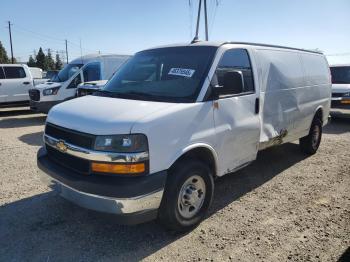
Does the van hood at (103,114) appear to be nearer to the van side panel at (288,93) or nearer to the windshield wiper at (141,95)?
the windshield wiper at (141,95)

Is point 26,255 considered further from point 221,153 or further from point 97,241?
point 221,153

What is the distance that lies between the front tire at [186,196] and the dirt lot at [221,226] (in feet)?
0.61

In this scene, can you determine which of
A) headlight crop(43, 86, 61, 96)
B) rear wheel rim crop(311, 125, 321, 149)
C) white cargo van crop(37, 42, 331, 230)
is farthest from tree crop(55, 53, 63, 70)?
white cargo van crop(37, 42, 331, 230)

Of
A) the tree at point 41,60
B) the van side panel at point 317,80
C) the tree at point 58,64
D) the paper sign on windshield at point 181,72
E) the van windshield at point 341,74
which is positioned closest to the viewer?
the paper sign on windshield at point 181,72

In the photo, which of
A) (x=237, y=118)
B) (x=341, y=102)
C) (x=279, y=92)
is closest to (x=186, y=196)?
(x=237, y=118)

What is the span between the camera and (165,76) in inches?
165

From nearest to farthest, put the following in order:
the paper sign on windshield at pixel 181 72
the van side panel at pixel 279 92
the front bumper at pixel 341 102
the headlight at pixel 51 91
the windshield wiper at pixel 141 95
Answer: the windshield wiper at pixel 141 95
the paper sign on windshield at pixel 181 72
the van side panel at pixel 279 92
the front bumper at pixel 341 102
the headlight at pixel 51 91

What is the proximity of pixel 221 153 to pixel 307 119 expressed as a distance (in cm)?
313

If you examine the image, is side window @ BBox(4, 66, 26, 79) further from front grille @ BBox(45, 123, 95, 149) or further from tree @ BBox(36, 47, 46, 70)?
tree @ BBox(36, 47, 46, 70)

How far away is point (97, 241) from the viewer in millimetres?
3678

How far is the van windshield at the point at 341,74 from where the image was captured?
12047 mm

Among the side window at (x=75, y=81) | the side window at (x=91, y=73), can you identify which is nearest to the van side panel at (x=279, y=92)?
the side window at (x=91, y=73)

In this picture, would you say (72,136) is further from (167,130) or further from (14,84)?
(14,84)

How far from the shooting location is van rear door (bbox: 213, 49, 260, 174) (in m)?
4.11
